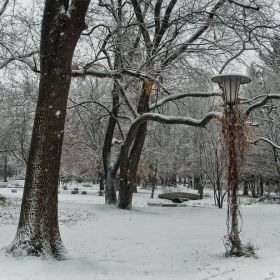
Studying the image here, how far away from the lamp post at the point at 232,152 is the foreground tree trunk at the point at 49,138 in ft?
8.92

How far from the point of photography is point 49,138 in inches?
202

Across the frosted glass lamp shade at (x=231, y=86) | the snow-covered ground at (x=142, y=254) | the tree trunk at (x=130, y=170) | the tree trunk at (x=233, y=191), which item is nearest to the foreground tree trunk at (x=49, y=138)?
the snow-covered ground at (x=142, y=254)

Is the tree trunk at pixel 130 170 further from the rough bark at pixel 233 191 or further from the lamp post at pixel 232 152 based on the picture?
the rough bark at pixel 233 191

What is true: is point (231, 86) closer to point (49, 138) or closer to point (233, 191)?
point (233, 191)

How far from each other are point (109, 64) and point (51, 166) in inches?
267

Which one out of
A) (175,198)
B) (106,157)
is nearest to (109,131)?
(106,157)

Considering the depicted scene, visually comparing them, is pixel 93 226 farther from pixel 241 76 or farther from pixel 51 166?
pixel 241 76

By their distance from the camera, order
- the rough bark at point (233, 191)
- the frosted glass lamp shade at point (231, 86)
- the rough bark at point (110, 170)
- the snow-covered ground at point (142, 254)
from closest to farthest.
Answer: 1. the snow-covered ground at point (142, 254)
2. the rough bark at point (233, 191)
3. the frosted glass lamp shade at point (231, 86)
4. the rough bark at point (110, 170)

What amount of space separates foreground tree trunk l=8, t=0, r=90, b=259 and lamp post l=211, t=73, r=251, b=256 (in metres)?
2.72

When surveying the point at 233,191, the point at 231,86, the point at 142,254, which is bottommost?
the point at 142,254

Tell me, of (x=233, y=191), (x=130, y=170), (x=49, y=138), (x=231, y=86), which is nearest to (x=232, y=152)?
(x=233, y=191)

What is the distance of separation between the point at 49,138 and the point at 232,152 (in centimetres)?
317

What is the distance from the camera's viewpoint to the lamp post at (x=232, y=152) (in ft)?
18.3

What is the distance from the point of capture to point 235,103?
5.93 m
